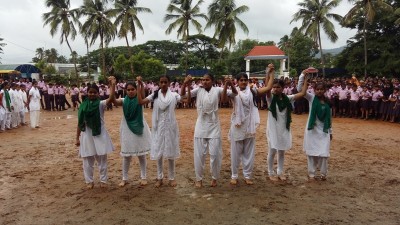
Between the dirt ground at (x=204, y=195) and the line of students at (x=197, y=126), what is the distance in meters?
0.42

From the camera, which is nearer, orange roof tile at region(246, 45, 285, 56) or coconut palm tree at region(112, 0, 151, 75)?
coconut palm tree at region(112, 0, 151, 75)

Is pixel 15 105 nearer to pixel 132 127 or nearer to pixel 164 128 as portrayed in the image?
pixel 132 127

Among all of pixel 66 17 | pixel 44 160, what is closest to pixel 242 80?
pixel 44 160

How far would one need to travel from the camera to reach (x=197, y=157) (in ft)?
17.5

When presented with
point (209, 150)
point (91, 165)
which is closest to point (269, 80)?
point (209, 150)

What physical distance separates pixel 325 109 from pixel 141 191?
10.4 feet

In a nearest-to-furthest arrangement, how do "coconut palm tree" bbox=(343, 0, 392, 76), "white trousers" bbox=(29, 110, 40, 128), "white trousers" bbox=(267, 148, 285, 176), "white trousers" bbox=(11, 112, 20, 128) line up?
"white trousers" bbox=(267, 148, 285, 176) → "white trousers" bbox=(29, 110, 40, 128) → "white trousers" bbox=(11, 112, 20, 128) → "coconut palm tree" bbox=(343, 0, 392, 76)

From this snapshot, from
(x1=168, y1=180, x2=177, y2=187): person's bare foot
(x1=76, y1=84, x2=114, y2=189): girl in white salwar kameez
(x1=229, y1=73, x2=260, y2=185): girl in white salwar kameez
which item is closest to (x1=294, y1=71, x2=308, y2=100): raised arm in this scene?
(x1=229, y1=73, x2=260, y2=185): girl in white salwar kameez

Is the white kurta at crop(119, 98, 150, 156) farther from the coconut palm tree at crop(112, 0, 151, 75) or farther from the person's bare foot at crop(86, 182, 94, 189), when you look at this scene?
the coconut palm tree at crop(112, 0, 151, 75)

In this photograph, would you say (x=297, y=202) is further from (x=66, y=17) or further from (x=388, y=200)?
(x=66, y=17)

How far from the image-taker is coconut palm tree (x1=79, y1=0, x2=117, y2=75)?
1168 inches

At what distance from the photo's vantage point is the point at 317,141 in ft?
18.5

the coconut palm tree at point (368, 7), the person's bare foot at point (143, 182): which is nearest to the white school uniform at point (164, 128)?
the person's bare foot at point (143, 182)

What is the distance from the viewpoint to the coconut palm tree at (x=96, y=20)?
29.7m
